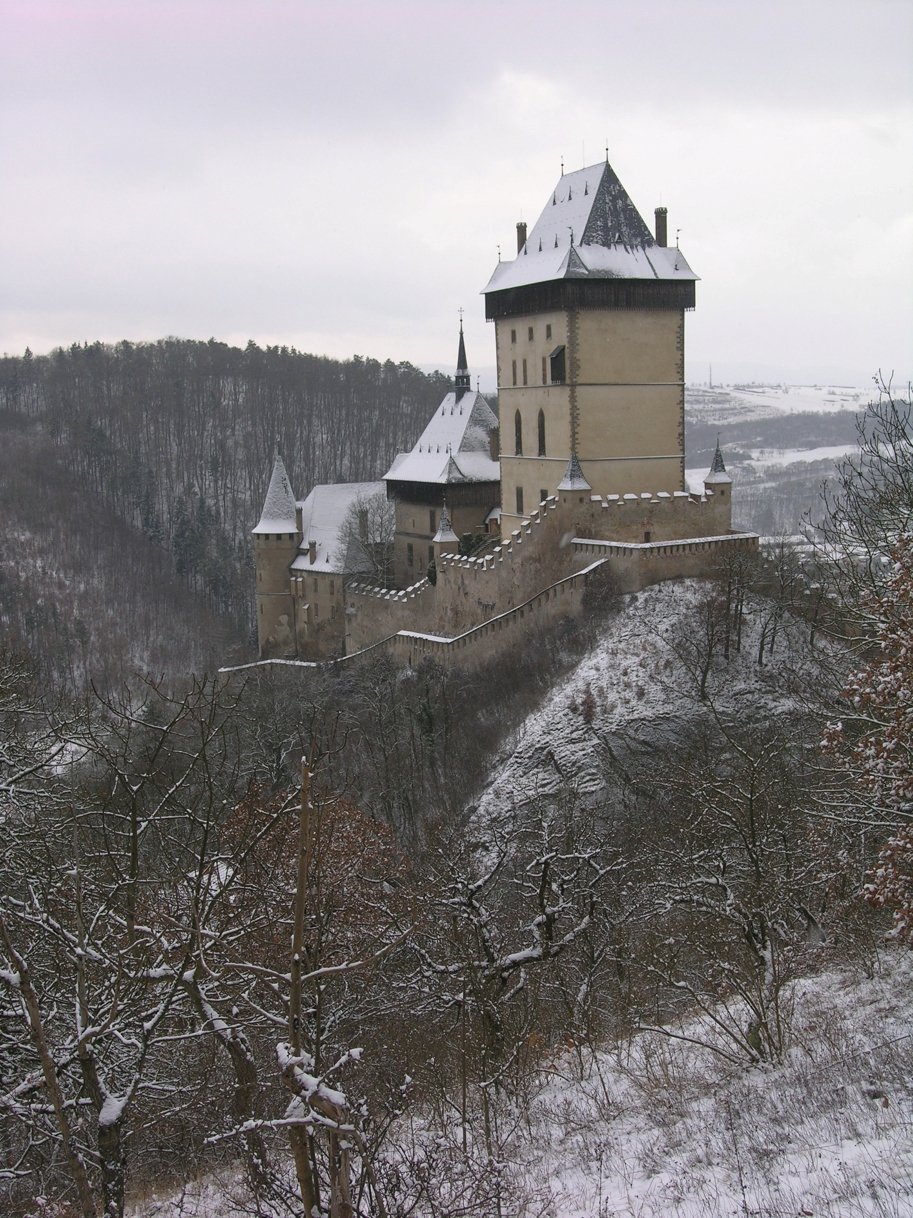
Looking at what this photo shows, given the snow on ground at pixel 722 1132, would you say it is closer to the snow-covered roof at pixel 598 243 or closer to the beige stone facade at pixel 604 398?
the beige stone facade at pixel 604 398

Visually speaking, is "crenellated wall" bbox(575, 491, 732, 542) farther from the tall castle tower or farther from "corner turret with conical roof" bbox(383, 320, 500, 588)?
"corner turret with conical roof" bbox(383, 320, 500, 588)

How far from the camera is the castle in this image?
96.1 ft

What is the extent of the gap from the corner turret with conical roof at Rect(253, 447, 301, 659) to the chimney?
55.4ft

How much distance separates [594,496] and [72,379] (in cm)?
8054

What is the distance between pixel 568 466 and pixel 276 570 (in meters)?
15.6

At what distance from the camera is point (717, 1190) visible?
22.4 feet

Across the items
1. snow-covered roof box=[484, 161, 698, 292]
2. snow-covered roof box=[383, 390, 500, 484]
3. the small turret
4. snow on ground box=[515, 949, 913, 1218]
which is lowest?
snow on ground box=[515, 949, 913, 1218]

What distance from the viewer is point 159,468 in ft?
296

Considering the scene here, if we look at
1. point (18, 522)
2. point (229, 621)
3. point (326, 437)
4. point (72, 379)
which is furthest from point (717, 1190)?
point (72, 379)

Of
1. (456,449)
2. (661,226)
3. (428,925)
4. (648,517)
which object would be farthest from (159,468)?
(428,925)

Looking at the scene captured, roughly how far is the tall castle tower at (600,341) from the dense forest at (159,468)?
31.0 m

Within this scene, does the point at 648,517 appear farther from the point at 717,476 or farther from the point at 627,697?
the point at 627,697

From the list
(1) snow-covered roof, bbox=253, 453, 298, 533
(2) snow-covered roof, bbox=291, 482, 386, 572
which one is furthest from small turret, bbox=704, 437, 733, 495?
(1) snow-covered roof, bbox=253, 453, 298, 533

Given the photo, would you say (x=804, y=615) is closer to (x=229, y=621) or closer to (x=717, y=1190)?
(x=717, y=1190)
